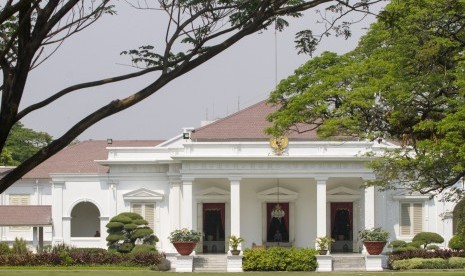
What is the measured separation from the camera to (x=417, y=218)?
4534cm

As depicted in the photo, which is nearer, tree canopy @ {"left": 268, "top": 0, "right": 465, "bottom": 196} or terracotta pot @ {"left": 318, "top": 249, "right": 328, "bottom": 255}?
tree canopy @ {"left": 268, "top": 0, "right": 465, "bottom": 196}

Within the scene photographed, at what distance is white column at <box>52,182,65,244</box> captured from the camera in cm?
4600

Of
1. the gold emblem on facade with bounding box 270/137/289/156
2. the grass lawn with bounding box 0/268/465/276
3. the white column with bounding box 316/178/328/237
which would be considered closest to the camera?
the grass lawn with bounding box 0/268/465/276

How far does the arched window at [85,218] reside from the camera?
4830 cm

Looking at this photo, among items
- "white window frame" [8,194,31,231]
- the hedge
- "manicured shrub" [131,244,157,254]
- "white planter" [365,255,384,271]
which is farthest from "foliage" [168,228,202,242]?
"white window frame" [8,194,31,231]

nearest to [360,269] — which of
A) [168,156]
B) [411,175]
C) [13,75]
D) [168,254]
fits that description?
[168,254]

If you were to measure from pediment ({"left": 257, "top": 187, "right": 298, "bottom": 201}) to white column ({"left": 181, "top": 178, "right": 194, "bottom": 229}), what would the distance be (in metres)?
3.60

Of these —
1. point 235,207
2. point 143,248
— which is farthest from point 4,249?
point 235,207

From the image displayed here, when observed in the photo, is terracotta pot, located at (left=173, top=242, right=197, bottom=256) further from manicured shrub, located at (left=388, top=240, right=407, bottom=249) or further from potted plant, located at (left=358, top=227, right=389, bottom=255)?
manicured shrub, located at (left=388, top=240, right=407, bottom=249)

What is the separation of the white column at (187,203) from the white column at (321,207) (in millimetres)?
4757

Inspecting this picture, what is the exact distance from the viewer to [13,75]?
376 inches

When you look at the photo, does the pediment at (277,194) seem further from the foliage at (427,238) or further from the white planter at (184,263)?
the white planter at (184,263)

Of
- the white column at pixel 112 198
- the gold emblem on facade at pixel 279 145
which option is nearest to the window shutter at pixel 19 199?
the white column at pixel 112 198

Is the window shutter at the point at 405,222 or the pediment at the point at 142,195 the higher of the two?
the pediment at the point at 142,195
